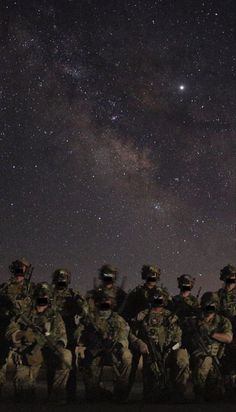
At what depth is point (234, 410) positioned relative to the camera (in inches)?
341

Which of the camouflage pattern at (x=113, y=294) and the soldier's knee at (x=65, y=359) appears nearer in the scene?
the soldier's knee at (x=65, y=359)

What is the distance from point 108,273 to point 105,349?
7.60 ft

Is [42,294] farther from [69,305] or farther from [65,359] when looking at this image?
[65,359]

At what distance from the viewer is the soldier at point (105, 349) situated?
32.3ft

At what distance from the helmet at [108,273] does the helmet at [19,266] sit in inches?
66.7

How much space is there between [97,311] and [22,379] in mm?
2029

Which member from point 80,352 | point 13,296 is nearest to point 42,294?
point 13,296

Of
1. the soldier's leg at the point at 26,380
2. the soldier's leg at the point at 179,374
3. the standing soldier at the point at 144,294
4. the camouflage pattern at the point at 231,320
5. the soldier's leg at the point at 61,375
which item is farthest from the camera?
the standing soldier at the point at 144,294

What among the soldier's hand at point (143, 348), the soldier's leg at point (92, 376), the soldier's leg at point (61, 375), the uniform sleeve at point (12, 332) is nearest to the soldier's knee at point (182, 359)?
the soldier's hand at point (143, 348)

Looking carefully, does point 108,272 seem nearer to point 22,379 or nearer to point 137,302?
point 137,302

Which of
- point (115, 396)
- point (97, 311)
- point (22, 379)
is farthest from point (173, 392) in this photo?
point (22, 379)

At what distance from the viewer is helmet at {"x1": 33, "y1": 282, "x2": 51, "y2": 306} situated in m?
10.3

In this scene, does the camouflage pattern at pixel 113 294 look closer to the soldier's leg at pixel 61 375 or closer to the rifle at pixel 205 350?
the soldier's leg at pixel 61 375

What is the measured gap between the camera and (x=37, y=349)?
991cm
